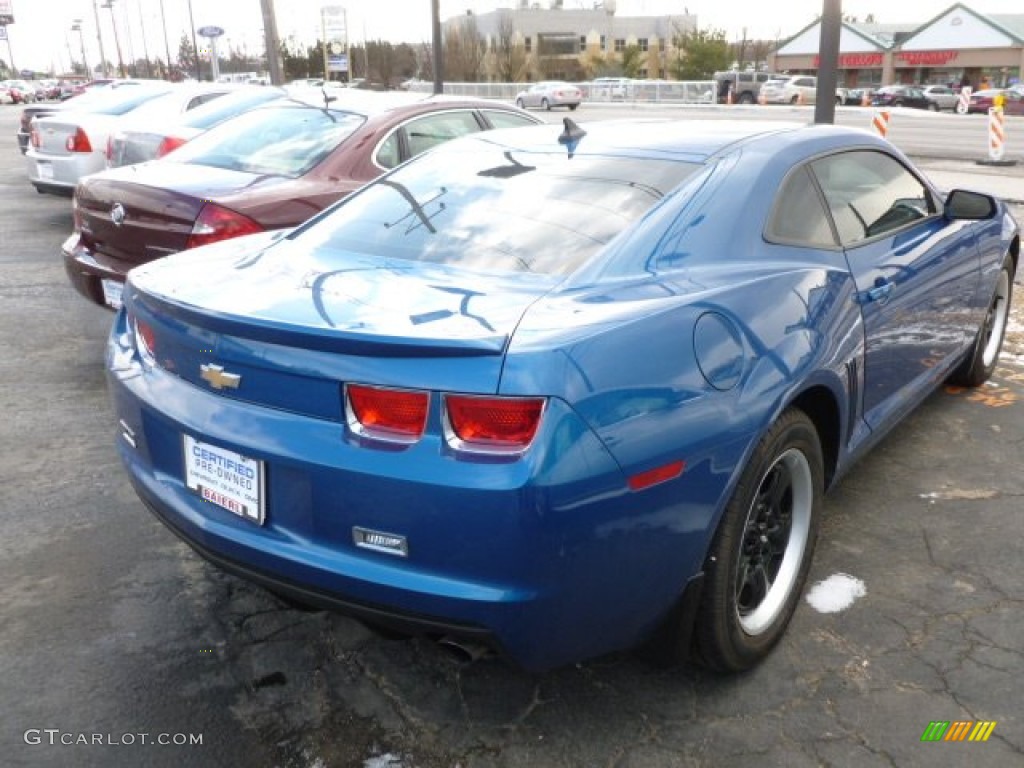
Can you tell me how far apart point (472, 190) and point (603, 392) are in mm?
1305

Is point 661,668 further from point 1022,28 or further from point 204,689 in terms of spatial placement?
point 1022,28

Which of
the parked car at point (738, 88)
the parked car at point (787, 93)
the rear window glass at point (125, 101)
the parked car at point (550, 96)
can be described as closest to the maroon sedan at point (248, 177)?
the rear window glass at point (125, 101)

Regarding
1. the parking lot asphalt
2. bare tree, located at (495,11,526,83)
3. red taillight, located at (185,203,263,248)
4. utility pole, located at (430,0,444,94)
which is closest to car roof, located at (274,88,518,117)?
red taillight, located at (185,203,263,248)

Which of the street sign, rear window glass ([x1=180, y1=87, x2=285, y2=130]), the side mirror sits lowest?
the side mirror

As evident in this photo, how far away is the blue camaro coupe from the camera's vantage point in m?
2.03

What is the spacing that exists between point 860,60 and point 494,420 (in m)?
79.5

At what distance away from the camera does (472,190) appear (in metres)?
3.12

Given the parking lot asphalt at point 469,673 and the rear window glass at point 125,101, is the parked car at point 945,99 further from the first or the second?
the parking lot asphalt at point 469,673

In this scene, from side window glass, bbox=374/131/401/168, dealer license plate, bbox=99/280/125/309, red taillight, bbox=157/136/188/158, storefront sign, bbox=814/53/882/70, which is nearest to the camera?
dealer license plate, bbox=99/280/125/309

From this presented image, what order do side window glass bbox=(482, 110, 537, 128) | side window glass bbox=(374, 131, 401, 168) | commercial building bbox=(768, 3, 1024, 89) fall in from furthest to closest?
1. commercial building bbox=(768, 3, 1024, 89)
2. side window glass bbox=(482, 110, 537, 128)
3. side window glass bbox=(374, 131, 401, 168)

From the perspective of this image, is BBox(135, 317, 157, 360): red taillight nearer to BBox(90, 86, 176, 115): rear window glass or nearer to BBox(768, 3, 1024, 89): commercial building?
BBox(90, 86, 176, 115): rear window glass

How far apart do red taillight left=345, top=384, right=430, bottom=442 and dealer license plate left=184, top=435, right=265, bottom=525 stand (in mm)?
294

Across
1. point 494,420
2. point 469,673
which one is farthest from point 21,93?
point 494,420

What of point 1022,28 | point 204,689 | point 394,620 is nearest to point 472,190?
point 394,620
